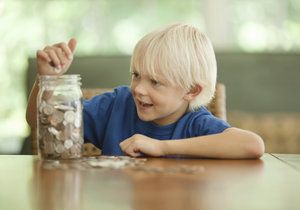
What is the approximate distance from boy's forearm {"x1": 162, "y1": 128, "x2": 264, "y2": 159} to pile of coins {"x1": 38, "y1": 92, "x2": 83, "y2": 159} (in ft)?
0.62

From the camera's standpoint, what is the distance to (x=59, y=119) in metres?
1.14

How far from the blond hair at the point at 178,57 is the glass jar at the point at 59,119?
0.25 meters

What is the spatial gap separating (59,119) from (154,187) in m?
0.33

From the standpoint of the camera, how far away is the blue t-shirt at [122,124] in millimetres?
1437

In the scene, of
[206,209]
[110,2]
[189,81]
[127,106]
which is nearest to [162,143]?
[189,81]

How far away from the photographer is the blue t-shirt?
1.44 metres

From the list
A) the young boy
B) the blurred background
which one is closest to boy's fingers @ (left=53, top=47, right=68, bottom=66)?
the young boy

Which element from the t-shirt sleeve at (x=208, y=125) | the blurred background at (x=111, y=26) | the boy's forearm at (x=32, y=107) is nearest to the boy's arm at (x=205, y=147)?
the t-shirt sleeve at (x=208, y=125)

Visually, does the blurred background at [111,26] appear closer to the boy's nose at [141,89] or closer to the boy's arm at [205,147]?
the boy's nose at [141,89]

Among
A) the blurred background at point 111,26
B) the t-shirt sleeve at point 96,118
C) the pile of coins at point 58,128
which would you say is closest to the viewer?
the pile of coins at point 58,128

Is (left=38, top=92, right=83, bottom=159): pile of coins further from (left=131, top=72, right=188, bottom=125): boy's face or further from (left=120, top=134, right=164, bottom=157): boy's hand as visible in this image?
(left=131, top=72, right=188, bottom=125): boy's face

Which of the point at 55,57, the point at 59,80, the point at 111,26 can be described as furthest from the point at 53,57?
the point at 111,26

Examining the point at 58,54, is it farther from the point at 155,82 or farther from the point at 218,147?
the point at 218,147

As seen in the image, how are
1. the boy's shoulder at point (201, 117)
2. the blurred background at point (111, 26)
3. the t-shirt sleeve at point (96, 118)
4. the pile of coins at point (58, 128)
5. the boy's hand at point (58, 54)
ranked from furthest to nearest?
the blurred background at point (111, 26) → the t-shirt sleeve at point (96, 118) → the boy's shoulder at point (201, 117) → the boy's hand at point (58, 54) → the pile of coins at point (58, 128)
